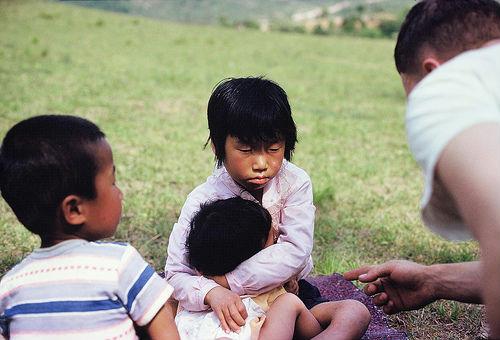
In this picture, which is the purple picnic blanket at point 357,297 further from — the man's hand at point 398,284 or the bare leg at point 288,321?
the bare leg at point 288,321

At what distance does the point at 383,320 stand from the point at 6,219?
262cm

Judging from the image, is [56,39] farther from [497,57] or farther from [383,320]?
[497,57]

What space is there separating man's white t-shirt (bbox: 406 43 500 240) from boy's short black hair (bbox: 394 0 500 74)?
115 millimetres

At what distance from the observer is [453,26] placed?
5.80 ft

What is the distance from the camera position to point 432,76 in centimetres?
158

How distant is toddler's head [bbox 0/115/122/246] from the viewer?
5.84 ft

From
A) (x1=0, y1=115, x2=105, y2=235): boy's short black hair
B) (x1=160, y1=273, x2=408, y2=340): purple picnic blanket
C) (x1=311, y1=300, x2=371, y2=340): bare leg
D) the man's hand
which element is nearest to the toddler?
(x1=0, y1=115, x2=105, y2=235): boy's short black hair

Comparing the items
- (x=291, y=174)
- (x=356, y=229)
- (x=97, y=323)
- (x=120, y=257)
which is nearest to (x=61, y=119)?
(x=120, y=257)

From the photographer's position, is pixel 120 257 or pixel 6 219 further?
pixel 6 219

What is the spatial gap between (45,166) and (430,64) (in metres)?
1.14

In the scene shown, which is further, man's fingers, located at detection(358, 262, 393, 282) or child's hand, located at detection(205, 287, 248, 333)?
man's fingers, located at detection(358, 262, 393, 282)

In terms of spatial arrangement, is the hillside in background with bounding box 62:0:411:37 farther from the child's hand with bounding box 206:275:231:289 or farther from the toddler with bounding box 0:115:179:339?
the toddler with bounding box 0:115:179:339

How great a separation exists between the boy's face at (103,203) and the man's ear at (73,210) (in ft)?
0.07

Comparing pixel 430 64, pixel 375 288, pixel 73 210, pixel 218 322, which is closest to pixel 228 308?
pixel 218 322
